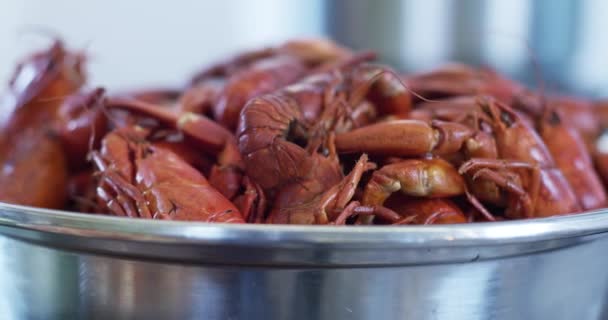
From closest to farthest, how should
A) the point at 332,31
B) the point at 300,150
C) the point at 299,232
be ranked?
1. the point at 299,232
2. the point at 300,150
3. the point at 332,31

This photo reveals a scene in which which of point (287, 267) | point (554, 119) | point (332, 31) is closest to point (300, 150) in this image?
point (287, 267)

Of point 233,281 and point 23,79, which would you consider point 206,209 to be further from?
point 23,79

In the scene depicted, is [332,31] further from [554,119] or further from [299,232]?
[299,232]

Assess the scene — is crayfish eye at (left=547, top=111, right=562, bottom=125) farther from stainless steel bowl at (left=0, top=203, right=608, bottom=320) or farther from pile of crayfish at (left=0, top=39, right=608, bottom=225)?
stainless steel bowl at (left=0, top=203, right=608, bottom=320)

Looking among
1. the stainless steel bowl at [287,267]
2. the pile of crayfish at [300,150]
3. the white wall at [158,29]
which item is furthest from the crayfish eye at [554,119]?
the white wall at [158,29]

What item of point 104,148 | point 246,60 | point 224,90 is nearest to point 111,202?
point 104,148

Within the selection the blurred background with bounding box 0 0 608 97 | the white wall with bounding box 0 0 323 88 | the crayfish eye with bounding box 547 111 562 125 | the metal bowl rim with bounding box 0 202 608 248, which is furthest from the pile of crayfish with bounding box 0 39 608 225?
the white wall with bounding box 0 0 323 88

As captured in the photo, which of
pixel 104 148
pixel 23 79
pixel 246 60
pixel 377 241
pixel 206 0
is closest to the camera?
pixel 377 241

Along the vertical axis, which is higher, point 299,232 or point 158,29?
point 299,232
